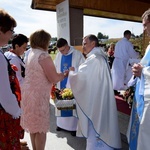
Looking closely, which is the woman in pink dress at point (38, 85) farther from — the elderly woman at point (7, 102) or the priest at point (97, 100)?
the elderly woman at point (7, 102)

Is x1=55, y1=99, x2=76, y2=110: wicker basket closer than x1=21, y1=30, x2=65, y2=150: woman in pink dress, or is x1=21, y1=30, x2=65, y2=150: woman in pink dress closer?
x1=21, y1=30, x2=65, y2=150: woman in pink dress

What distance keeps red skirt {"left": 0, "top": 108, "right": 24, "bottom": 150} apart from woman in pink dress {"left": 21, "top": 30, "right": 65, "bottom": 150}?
24.9 inches

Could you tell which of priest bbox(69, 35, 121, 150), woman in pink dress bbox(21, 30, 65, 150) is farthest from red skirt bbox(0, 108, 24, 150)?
priest bbox(69, 35, 121, 150)

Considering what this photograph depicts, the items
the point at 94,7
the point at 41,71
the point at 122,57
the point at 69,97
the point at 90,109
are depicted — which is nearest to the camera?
the point at 41,71

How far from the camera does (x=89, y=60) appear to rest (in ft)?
8.20

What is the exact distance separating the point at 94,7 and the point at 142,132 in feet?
18.3

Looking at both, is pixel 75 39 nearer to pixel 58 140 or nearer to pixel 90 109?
pixel 58 140

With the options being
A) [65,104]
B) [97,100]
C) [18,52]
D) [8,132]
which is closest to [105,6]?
[18,52]

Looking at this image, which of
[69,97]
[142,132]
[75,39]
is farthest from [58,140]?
[75,39]

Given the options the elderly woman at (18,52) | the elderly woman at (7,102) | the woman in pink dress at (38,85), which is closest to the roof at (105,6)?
the elderly woman at (18,52)

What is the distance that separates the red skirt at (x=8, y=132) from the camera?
66.3 inches

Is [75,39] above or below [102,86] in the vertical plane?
above

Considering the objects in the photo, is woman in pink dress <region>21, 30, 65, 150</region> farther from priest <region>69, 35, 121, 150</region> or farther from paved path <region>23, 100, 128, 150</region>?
paved path <region>23, 100, 128, 150</region>

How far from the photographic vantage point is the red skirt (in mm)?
1685
